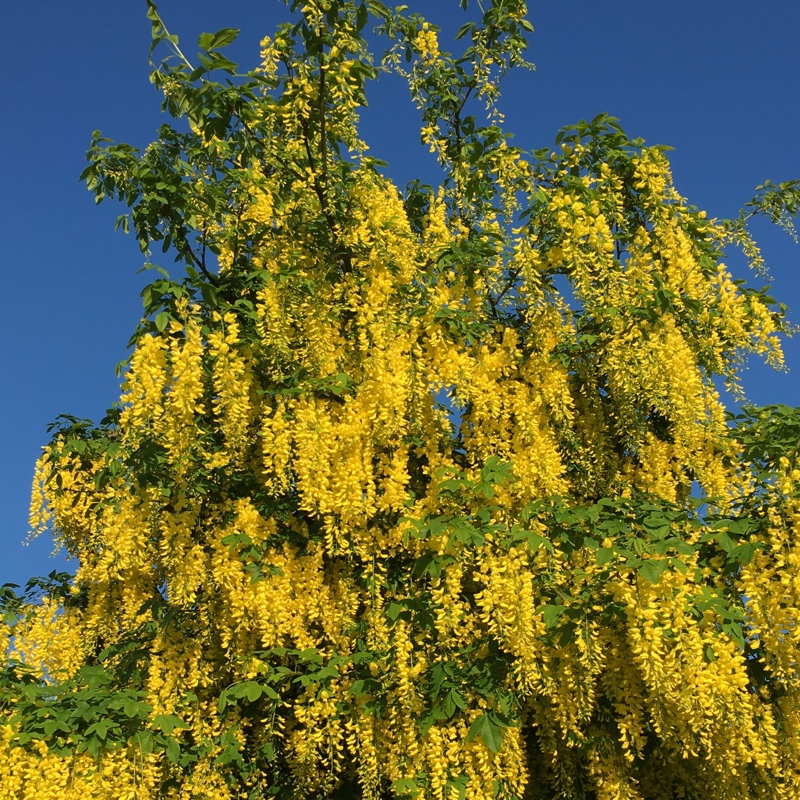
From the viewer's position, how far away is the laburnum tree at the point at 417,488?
395cm

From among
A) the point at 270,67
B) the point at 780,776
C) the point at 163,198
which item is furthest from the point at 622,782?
the point at 270,67

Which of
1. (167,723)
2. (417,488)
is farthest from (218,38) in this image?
(167,723)

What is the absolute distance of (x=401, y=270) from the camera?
16.3 ft

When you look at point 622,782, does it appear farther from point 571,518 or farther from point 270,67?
point 270,67

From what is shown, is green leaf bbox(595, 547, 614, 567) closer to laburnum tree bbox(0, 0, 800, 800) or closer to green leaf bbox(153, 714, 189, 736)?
laburnum tree bbox(0, 0, 800, 800)

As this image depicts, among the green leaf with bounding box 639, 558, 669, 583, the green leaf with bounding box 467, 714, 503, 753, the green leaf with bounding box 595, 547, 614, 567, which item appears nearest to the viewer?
the green leaf with bounding box 639, 558, 669, 583

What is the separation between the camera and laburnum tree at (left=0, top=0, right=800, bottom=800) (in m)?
3.95

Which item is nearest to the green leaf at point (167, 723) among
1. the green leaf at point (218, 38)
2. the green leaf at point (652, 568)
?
the green leaf at point (652, 568)

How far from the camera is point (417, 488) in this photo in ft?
16.7

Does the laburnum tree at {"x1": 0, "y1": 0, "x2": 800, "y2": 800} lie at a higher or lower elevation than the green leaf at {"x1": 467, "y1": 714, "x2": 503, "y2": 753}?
higher

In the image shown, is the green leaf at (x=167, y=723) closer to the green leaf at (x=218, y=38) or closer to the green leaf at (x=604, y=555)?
the green leaf at (x=604, y=555)

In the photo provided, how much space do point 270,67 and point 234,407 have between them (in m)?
2.36

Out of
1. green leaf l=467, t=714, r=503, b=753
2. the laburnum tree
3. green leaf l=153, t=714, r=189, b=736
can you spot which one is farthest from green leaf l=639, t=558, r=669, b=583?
green leaf l=153, t=714, r=189, b=736

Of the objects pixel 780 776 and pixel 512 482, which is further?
pixel 512 482
